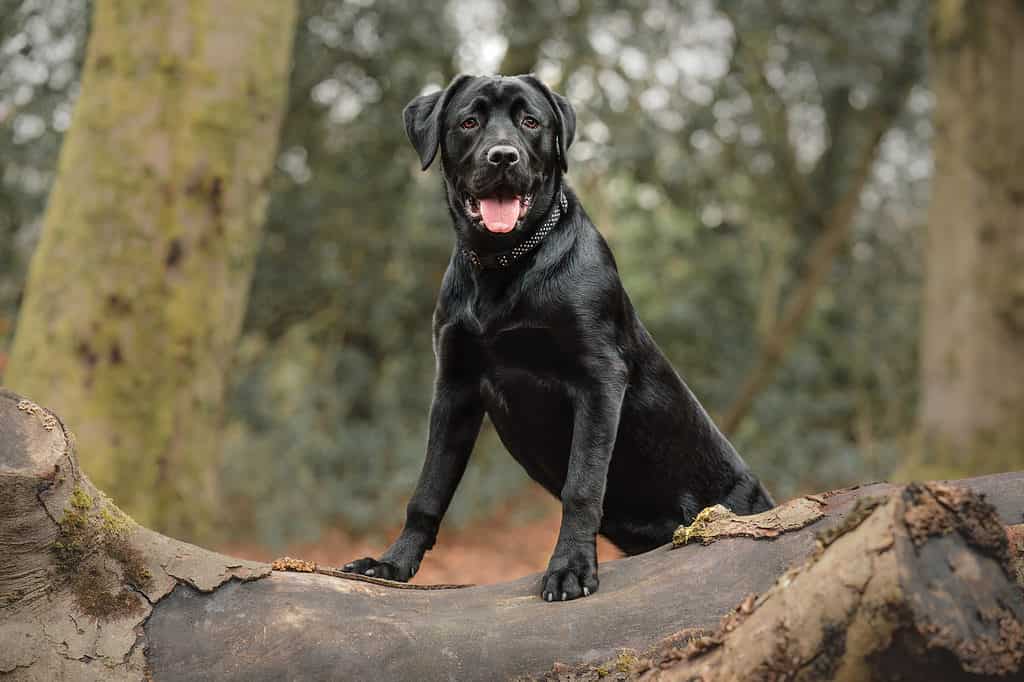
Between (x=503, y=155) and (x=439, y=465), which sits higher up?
(x=503, y=155)

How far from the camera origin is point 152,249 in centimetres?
553

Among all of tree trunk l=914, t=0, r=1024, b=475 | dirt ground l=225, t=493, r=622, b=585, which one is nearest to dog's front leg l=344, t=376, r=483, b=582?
tree trunk l=914, t=0, r=1024, b=475

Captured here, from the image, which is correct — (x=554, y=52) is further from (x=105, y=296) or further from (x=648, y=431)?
(x=648, y=431)

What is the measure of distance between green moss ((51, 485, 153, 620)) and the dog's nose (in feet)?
4.93

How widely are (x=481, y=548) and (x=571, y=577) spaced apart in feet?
26.9

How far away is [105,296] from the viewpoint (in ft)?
17.9

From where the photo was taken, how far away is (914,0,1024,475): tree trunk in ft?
26.0

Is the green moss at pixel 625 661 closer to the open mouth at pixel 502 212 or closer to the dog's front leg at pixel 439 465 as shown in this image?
the dog's front leg at pixel 439 465

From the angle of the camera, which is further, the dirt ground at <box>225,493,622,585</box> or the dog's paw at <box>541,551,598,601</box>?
the dirt ground at <box>225,493,622,585</box>

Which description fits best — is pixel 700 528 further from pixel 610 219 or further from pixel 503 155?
pixel 610 219

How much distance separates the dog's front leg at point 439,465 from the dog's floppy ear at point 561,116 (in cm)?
86

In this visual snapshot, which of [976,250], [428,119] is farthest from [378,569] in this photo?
[976,250]

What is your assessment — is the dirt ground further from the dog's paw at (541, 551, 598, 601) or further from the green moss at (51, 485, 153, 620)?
the green moss at (51, 485, 153, 620)

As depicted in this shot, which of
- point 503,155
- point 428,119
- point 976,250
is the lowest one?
point 503,155
